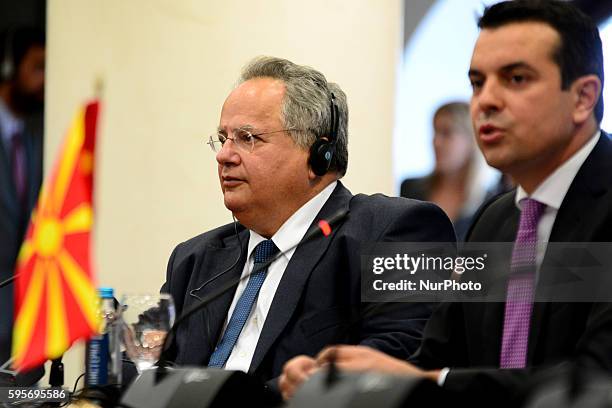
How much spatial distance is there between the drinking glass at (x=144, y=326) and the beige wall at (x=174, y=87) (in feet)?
5.86

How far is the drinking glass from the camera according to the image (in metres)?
2.45

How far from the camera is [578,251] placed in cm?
204

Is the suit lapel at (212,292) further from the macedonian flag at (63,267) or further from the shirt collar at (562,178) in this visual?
the shirt collar at (562,178)

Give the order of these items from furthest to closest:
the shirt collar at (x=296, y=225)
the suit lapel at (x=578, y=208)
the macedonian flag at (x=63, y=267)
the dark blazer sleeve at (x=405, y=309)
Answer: the shirt collar at (x=296, y=225), the dark blazer sleeve at (x=405, y=309), the suit lapel at (x=578, y=208), the macedonian flag at (x=63, y=267)

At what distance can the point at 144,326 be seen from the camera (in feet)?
8.14

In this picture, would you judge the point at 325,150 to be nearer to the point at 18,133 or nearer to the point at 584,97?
the point at 584,97

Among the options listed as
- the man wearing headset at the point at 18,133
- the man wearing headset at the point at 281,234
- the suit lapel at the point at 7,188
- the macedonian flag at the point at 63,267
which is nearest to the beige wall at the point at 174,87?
the man wearing headset at the point at 18,133

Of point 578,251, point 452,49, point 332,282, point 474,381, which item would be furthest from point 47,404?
point 452,49

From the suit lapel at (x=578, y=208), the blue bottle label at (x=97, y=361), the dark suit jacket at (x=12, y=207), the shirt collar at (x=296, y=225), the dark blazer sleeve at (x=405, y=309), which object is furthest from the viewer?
the dark suit jacket at (x=12, y=207)

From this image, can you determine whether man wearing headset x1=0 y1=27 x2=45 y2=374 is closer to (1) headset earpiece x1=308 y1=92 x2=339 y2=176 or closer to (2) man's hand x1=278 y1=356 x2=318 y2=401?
(1) headset earpiece x1=308 y1=92 x2=339 y2=176

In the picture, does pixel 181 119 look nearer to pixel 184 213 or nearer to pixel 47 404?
pixel 184 213

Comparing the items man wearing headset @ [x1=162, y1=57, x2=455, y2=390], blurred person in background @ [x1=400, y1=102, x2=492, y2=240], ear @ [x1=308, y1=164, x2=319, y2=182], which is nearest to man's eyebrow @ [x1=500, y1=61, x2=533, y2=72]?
man wearing headset @ [x1=162, y1=57, x2=455, y2=390]

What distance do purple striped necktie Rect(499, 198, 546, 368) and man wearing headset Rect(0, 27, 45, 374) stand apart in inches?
117

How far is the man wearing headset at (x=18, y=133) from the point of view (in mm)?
4676
